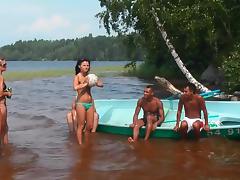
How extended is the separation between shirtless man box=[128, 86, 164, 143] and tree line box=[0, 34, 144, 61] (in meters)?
97.1

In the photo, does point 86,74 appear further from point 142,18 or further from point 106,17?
point 106,17

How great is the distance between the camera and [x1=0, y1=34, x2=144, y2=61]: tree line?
122 meters

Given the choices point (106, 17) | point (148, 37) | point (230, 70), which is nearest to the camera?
point (230, 70)

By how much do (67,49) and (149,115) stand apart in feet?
438

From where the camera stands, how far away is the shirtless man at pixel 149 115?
29.9 ft

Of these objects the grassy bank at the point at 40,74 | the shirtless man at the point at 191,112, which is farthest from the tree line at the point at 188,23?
the grassy bank at the point at 40,74

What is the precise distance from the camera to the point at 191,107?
8961mm

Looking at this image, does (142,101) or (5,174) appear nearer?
(5,174)

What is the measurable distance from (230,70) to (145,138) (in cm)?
849

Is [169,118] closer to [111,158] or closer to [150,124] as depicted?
[150,124]

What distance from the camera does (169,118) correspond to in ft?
35.0

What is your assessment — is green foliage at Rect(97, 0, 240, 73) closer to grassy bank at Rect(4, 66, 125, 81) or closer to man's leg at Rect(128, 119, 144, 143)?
man's leg at Rect(128, 119, 144, 143)

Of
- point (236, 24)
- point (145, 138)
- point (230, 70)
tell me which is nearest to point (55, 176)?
point (145, 138)

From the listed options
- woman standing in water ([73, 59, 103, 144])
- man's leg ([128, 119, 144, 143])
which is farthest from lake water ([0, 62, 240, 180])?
woman standing in water ([73, 59, 103, 144])
